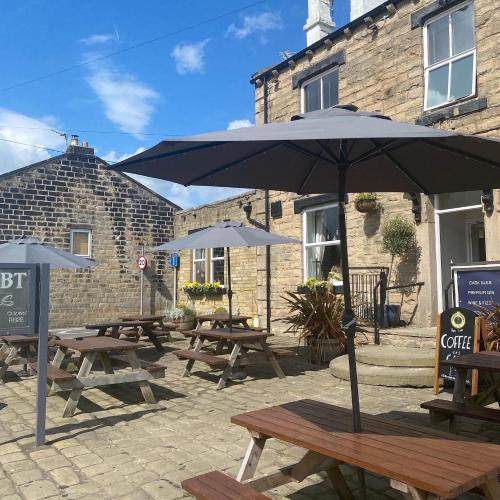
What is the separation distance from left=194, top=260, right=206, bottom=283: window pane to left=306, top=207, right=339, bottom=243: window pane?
5.69m

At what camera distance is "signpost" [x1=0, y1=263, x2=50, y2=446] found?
4.26 m

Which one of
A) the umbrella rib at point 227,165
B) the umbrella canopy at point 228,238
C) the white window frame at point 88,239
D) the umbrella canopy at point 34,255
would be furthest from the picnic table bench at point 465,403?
the white window frame at point 88,239

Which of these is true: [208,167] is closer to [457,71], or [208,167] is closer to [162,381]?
[162,381]

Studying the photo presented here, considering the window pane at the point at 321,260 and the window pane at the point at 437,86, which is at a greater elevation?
the window pane at the point at 437,86

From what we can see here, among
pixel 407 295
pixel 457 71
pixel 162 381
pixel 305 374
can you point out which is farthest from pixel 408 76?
pixel 162 381

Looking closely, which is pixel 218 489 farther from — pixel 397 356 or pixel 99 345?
pixel 397 356

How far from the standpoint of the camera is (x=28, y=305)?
171 inches

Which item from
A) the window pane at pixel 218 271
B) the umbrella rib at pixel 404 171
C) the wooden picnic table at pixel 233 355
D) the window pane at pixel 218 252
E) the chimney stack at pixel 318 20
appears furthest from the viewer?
the window pane at pixel 218 252

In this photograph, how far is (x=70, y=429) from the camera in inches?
184

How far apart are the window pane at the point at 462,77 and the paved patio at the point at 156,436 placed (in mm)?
5107

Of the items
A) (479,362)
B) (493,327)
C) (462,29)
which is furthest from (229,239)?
(462,29)

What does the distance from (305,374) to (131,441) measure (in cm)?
342

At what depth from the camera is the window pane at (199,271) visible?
1644 cm

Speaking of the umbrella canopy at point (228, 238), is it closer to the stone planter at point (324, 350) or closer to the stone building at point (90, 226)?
the stone planter at point (324, 350)
